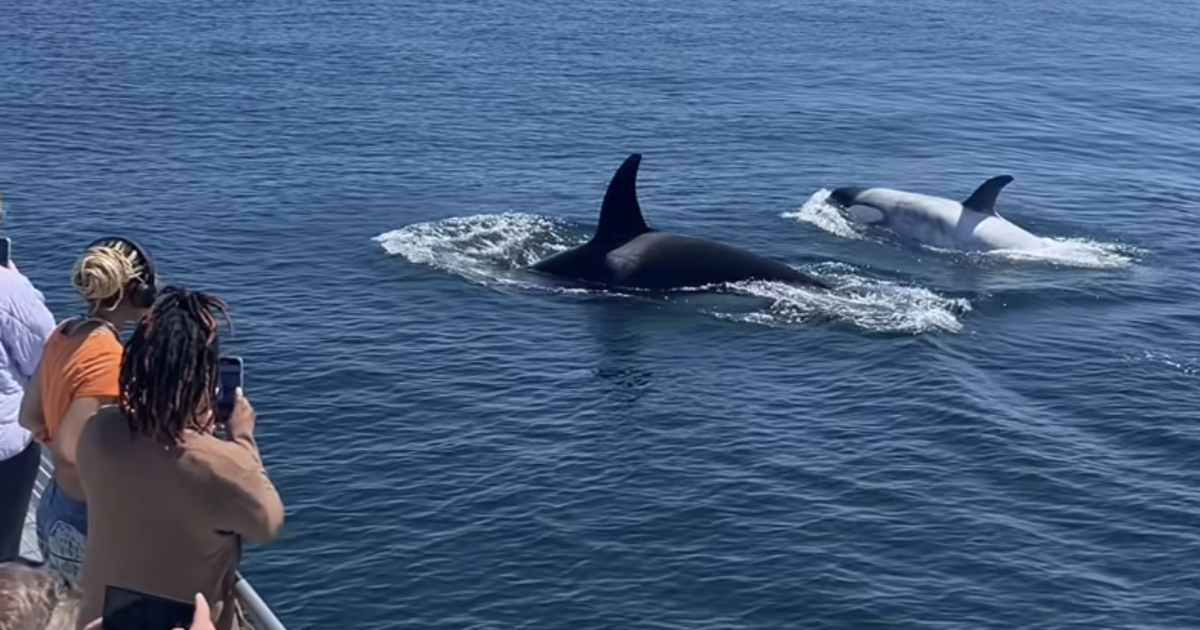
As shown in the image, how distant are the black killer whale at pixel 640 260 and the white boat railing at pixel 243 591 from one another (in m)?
16.2

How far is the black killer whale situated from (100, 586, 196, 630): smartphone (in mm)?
20898

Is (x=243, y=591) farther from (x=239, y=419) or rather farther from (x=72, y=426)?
(x=72, y=426)

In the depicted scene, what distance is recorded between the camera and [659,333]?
1043 inches

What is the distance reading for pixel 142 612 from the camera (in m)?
7.64

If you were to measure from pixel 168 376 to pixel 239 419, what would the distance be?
446 millimetres

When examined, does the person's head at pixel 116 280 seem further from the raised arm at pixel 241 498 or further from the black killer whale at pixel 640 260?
the black killer whale at pixel 640 260

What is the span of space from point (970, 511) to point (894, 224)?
48.1 feet

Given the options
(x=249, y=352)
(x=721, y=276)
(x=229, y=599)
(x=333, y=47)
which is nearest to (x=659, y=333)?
(x=721, y=276)

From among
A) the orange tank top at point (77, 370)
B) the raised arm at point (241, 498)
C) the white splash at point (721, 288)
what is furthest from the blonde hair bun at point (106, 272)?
the white splash at point (721, 288)

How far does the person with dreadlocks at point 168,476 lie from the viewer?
7852mm

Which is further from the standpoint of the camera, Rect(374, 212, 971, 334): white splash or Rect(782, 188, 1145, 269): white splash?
Rect(782, 188, 1145, 269): white splash

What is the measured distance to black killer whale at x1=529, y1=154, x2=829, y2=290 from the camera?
2845 centimetres

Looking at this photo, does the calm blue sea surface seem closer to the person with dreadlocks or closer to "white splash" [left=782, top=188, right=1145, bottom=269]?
"white splash" [left=782, top=188, right=1145, bottom=269]

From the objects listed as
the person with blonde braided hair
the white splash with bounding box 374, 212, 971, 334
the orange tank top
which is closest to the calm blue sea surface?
the white splash with bounding box 374, 212, 971, 334
